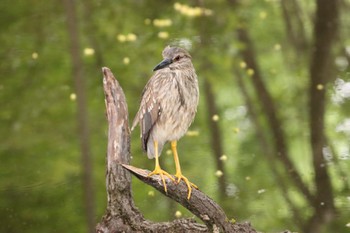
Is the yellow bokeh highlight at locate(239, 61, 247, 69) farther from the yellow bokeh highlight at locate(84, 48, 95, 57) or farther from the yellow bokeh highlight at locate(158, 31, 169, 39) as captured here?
the yellow bokeh highlight at locate(84, 48, 95, 57)

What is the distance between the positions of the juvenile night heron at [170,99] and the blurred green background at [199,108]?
1.33m

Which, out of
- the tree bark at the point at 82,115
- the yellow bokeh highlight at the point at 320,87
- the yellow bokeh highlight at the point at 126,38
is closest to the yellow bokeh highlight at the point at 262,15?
the yellow bokeh highlight at the point at 126,38

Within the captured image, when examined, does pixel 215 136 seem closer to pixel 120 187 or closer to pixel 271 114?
pixel 271 114

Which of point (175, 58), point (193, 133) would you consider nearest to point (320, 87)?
point (193, 133)

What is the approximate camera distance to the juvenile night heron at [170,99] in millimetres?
4355

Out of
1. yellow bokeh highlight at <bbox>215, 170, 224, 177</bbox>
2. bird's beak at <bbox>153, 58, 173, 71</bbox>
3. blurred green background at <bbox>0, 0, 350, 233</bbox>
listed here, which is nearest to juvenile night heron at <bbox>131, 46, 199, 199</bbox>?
bird's beak at <bbox>153, 58, 173, 71</bbox>

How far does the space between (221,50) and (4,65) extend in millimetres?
1978

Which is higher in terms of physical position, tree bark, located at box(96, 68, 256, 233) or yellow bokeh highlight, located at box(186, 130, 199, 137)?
yellow bokeh highlight, located at box(186, 130, 199, 137)

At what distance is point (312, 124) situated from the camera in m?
6.95

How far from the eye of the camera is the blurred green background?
595 cm

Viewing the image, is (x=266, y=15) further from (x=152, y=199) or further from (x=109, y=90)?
(x=109, y=90)

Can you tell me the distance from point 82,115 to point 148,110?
9.18 feet

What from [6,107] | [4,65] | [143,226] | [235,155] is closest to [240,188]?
[235,155]

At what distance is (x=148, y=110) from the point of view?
4.48 meters
